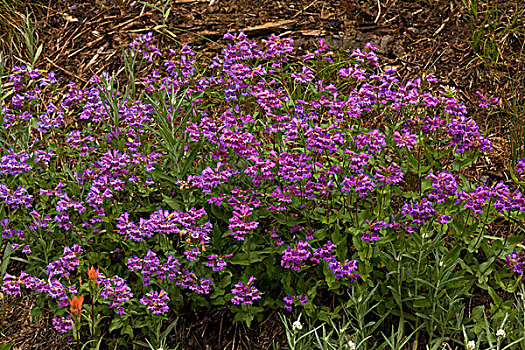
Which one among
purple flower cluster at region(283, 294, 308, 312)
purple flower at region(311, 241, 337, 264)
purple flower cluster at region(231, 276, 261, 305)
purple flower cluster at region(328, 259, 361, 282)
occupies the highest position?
purple flower at region(311, 241, 337, 264)

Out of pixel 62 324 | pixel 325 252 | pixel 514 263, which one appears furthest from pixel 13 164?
pixel 514 263

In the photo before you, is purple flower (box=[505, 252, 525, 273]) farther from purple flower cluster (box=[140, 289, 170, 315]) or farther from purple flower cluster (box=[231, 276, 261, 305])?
purple flower cluster (box=[140, 289, 170, 315])

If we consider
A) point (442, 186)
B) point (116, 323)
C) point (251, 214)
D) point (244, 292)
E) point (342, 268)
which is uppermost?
point (442, 186)

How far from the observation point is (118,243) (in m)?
3.64

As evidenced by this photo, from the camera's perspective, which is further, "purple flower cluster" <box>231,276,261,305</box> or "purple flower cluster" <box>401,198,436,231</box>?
"purple flower cluster" <box>231,276,261,305</box>

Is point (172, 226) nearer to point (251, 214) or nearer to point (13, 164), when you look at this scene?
point (251, 214)

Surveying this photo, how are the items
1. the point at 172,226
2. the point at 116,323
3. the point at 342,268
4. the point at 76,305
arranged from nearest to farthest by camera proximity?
the point at 76,305 → the point at 172,226 → the point at 342,268 → the point at 116,323

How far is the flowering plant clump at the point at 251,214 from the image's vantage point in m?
3.15

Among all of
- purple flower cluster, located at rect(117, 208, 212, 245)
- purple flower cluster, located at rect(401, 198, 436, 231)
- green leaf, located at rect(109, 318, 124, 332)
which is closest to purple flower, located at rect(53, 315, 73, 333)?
green leaf, located at rect(109, 318, 124, 332)

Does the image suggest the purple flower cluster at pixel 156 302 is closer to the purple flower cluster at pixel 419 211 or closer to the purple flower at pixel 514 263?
the purple flower cluster at pixel 419 211

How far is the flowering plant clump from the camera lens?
124 inches

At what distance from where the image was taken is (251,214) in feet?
10.3

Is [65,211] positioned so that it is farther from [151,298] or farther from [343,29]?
[343,29]

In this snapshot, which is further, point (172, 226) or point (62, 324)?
point (62, 324)
